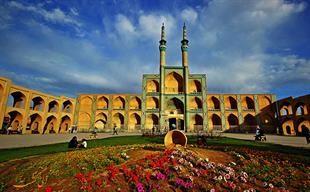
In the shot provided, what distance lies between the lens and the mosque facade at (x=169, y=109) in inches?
1345

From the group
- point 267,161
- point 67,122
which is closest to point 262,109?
point 267,161

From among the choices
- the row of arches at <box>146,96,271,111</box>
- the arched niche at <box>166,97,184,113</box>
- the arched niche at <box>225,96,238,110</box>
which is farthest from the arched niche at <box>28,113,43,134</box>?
the arched niche at <box>225,96,238,110</box>

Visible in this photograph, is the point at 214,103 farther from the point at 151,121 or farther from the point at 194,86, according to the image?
the point at 151,121

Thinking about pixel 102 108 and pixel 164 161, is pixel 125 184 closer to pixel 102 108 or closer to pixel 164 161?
pixel 164 161

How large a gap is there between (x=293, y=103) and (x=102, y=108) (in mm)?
38886

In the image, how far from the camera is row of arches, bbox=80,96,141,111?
38969 mm

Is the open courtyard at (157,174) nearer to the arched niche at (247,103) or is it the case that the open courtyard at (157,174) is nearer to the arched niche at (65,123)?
the arched niche at (65,123)

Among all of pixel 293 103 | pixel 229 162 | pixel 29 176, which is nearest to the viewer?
pixel 29 176

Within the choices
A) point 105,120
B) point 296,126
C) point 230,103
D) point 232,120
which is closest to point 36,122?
point 105,120

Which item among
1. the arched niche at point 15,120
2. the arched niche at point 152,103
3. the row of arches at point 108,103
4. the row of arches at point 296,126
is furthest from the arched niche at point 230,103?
the arched niche at point 15,120

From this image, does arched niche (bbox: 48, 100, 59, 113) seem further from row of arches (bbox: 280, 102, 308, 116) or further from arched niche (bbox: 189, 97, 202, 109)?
row of arches (bbox: 280, 102, 308, 116)

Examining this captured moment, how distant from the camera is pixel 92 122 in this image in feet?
123

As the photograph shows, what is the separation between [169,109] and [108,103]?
14412 millimetres

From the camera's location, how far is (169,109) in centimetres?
3656
